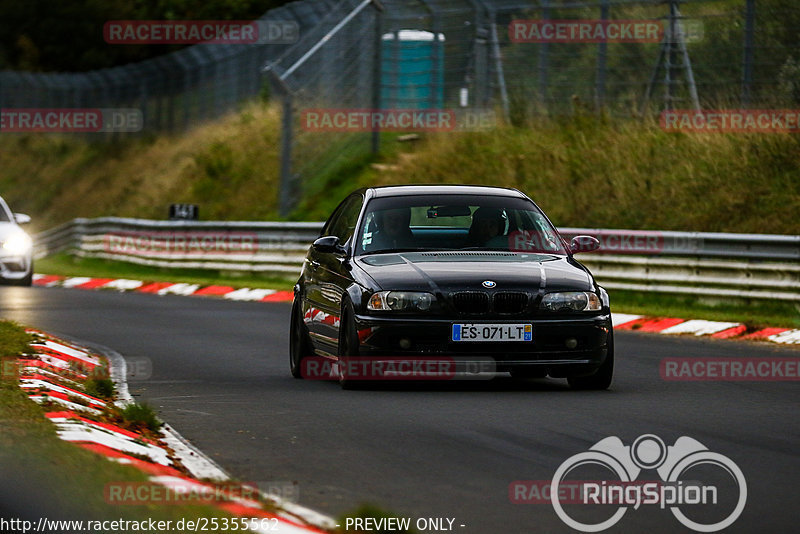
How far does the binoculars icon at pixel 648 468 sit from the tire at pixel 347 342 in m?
2.76

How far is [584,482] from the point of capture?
739cm

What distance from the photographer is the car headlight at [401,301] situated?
435 inches

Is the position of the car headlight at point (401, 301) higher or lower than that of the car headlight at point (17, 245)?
higher

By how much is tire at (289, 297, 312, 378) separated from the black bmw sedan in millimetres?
530

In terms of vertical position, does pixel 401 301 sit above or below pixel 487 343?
above

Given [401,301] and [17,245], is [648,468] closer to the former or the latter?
[401,301]

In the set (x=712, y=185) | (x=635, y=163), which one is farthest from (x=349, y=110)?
(x=712, y=185)

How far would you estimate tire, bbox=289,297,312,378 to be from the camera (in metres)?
12.8

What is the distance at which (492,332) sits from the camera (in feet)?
36.3

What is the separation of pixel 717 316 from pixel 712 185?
5.15 metres

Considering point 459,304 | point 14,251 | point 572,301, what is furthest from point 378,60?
point 459,304

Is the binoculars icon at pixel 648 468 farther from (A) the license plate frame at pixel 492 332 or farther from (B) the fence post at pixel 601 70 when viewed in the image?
(B) the fence post at pixel 601 70

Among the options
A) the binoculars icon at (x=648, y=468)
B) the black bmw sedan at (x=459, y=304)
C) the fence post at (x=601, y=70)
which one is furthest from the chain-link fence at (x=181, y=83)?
the binoculars icon at (x=648, y=468)

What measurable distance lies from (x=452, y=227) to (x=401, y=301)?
140 centimetres
